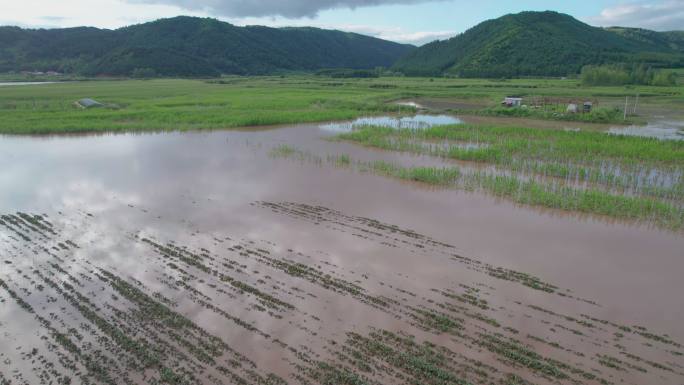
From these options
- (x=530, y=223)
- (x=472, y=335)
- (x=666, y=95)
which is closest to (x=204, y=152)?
(x=530, y=223)

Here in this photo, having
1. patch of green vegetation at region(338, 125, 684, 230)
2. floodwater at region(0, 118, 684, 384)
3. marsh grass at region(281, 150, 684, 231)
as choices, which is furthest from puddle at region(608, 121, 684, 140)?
floodwater at region(0, 118, 684, 384)

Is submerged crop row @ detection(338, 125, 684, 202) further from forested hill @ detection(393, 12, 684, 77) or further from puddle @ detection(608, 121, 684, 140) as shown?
forested hill @ detection(393, 12, 684, 77)

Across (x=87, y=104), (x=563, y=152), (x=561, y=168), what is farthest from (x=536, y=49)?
(x=87, y=104)

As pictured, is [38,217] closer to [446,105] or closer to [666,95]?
[446,105]

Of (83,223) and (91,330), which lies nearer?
(91,330)

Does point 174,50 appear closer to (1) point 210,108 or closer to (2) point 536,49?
(1) point 210,108

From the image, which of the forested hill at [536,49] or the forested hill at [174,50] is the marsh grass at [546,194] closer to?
the forested hill at [536,49]
